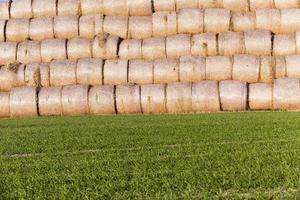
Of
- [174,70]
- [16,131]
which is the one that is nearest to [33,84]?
[174,70]

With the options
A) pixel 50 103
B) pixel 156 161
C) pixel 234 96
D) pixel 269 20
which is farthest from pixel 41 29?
pixel 156 161

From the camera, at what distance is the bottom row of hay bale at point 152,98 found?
1792 cm

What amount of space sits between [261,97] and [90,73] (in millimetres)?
5635

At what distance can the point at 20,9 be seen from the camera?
22.9 meters

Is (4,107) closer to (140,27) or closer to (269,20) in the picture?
(140,27)

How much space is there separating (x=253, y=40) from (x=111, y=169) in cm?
1256

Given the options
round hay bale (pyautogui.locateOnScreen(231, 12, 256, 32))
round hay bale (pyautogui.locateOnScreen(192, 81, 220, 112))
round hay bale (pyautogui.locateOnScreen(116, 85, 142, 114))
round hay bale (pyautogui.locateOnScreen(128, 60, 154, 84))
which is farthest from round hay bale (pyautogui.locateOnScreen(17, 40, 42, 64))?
round hay bale (pyautogui.locateOnScreen(231, 12, 256, 32))

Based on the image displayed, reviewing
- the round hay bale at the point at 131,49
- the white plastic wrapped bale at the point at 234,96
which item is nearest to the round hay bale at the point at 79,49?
the round hay bale at the point at 131,49

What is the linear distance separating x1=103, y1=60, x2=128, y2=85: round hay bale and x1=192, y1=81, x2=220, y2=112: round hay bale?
2.49 meters

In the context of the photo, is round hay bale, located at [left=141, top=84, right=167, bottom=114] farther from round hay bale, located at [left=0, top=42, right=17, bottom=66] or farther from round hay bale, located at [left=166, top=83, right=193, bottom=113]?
round hay bale, located at [left=0, top=42, right=17, bottom=66]

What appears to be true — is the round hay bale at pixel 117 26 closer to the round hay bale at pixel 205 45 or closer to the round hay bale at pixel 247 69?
the round hay bale at pixel 205 45

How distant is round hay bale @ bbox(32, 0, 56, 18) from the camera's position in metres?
22.5

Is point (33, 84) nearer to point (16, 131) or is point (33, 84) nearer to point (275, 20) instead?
point (16, 131)

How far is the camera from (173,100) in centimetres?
1847
